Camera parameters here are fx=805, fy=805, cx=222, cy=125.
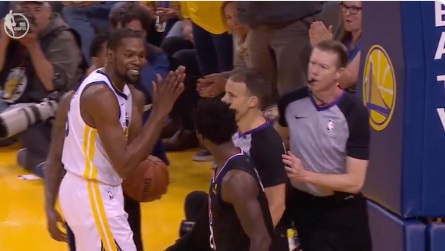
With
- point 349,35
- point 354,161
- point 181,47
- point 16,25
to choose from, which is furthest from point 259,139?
point 181,47

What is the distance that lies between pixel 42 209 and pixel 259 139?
2.78 m

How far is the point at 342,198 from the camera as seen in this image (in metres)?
4.29

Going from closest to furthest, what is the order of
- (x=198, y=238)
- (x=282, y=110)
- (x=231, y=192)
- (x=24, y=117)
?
1. (x=231, y=192)
2. (x=282, y=110)
3. (x=198, y=238)
4. (x=24, y=117)

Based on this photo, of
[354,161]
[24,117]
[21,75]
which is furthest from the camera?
[21,75]

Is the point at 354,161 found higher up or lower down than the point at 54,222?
higher up

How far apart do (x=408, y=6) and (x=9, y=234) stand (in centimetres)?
341

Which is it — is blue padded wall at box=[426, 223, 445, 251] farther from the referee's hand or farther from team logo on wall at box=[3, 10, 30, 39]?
team logo on wall at box=[3, 10, 30, 39]

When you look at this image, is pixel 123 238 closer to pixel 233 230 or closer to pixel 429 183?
pixel 233 230

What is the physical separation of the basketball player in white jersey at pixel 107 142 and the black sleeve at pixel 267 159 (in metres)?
0.55

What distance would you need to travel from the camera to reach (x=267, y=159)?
4.18m

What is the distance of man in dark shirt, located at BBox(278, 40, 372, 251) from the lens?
4148mm

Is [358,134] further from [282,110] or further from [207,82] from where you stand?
[207,82]

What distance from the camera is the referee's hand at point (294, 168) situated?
400 centimetres

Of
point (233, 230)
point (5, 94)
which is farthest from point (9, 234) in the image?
point (233, 230)
